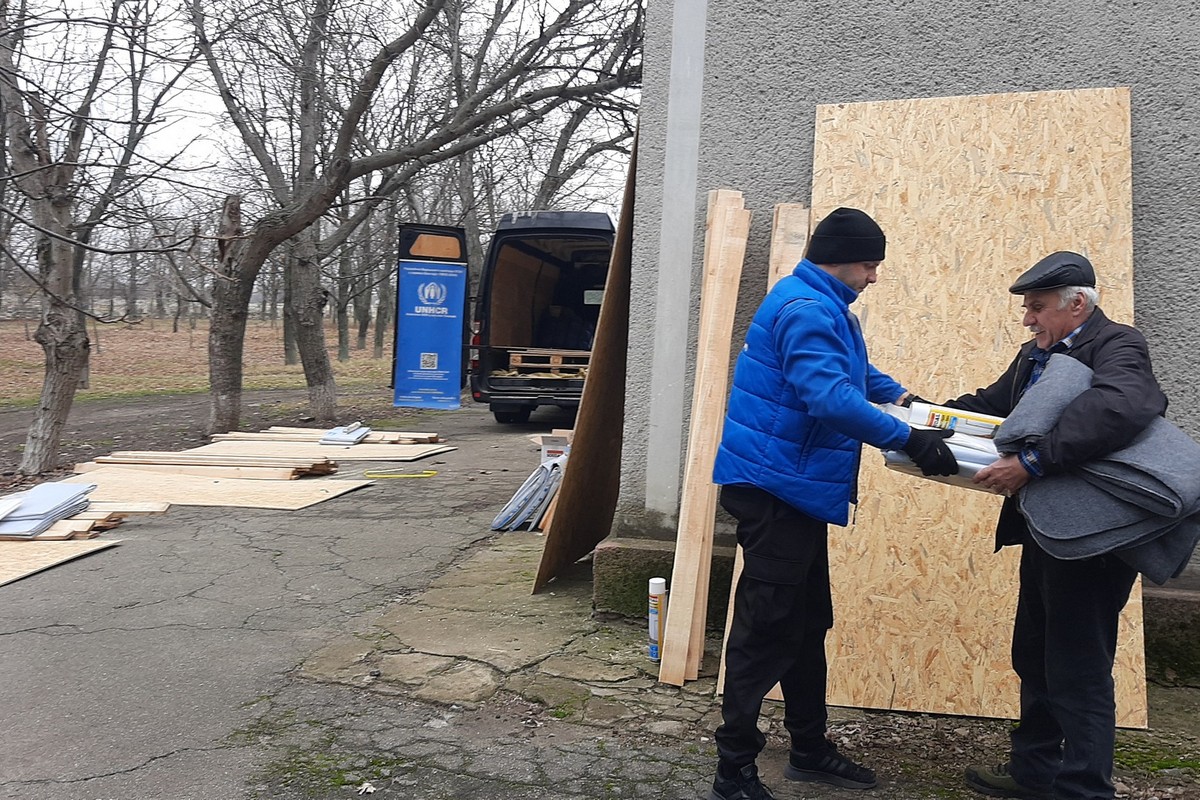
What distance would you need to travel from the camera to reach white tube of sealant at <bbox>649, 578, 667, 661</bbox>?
156 inches

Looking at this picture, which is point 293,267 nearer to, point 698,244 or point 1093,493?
point 698,244

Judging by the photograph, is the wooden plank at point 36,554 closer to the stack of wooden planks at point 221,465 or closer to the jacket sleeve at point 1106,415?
the stack of wooden planks at point 221,465

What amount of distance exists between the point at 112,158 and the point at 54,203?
2676 mm

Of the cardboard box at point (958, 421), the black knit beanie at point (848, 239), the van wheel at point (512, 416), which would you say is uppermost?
the black knit beanie at point (848, 239)

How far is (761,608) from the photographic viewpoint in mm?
2830

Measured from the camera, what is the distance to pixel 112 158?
27.6ft

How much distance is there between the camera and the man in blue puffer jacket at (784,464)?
9.10 feet

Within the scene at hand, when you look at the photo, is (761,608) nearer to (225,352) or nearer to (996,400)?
(996,400)

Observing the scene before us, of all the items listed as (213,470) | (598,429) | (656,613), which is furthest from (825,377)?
(213,470)

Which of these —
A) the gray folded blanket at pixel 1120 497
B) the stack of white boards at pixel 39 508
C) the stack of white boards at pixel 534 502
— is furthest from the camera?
the stack of white boards at pixel 534 502

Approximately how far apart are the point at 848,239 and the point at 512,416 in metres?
12.3

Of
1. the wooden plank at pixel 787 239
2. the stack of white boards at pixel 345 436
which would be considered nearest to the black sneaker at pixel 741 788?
the wooden plank at pixel 787 239

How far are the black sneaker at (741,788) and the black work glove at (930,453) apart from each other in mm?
1126

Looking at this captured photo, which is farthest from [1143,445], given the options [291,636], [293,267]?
[293,267]
